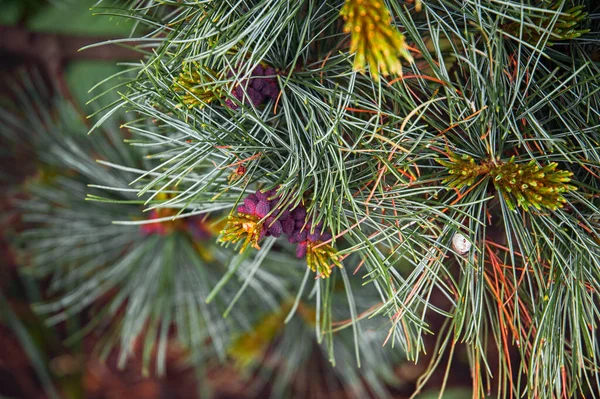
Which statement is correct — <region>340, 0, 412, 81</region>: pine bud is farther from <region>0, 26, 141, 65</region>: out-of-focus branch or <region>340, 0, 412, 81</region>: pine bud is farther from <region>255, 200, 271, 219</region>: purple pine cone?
<region>0, 26, 141, 65</region>: out-of-focus branch

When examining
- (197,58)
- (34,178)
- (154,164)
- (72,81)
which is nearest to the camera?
(197,58)

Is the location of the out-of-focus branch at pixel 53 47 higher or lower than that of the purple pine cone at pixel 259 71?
higher

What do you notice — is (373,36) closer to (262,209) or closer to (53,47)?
(262,209)

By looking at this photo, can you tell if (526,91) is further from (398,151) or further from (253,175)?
(253,175)

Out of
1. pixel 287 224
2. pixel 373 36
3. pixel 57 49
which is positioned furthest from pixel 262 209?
pixel 57 49

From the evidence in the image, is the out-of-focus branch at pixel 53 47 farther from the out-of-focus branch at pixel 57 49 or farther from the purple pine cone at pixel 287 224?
the purple pine cone at pixel 287 224

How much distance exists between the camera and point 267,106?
380mm

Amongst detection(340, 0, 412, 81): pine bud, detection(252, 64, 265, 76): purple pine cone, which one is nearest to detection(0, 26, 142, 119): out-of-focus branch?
detection(252, 64, 265, 76): purple pine cone

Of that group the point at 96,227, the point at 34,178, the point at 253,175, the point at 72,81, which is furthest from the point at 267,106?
the point at 72,81

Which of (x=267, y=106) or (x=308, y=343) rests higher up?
(x=267, y=106)

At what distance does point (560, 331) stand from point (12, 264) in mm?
966

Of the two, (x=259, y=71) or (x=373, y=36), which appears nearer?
(x=373, y=36)

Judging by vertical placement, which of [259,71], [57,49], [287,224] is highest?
[57,49]

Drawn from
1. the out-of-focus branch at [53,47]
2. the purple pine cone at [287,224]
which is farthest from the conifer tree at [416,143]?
the out-of-focus branch at [53,47]
